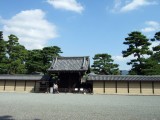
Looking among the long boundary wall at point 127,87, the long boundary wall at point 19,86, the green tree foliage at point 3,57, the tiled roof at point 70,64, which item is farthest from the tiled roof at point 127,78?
the green tree foliage at point 3,57

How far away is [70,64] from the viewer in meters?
31.9

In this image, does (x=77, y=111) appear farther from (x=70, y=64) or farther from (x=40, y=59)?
(x=40, y=59)

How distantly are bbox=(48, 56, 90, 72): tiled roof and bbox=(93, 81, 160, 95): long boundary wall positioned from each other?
3272 millimetres

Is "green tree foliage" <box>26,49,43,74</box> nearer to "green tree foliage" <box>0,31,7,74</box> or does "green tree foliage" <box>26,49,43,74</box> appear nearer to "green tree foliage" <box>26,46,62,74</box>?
"green tree foliage" <box>26,46,62,74</box>

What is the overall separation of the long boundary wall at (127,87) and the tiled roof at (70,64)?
327 centimetres

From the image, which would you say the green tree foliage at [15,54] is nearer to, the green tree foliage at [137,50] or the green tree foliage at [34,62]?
the green tree foliage at [34,62]

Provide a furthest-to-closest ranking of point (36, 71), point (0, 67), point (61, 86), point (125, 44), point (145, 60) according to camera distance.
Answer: point (36, 71) → point (0, 67) → point (125, 44) → point (145, 60) → point (61, 86)

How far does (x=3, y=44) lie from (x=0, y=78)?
35.4 feet

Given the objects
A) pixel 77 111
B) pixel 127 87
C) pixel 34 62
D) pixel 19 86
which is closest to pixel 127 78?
pixel 127 87

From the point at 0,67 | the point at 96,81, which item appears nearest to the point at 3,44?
the point at 0,67

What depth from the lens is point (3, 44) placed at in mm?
40062

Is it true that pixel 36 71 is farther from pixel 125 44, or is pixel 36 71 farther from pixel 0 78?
pixel 125 44

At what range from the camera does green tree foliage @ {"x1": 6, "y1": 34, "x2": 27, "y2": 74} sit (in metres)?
39.8

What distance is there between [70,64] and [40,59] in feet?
39.4
